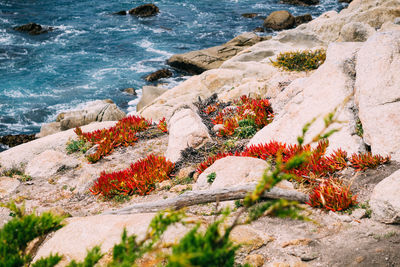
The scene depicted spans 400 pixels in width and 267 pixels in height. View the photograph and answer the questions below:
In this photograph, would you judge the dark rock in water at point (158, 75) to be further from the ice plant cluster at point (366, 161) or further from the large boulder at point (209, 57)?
the ice plant cluster at point (366, 161)

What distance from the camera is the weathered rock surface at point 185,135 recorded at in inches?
461

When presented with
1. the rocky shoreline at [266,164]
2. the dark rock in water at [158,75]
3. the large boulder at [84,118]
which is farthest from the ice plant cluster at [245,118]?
the dark rock in water at [158,75]

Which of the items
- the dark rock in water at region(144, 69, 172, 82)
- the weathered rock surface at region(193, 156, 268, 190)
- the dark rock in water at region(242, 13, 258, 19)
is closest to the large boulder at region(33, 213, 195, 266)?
the weathered rock surface at region(193, 156, 268, 190)

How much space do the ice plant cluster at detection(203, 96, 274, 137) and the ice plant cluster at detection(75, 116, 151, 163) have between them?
3.57 metres

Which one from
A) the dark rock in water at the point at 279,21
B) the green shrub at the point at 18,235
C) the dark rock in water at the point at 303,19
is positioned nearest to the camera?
the green shrub at the point at 18,235

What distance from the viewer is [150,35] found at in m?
37.6

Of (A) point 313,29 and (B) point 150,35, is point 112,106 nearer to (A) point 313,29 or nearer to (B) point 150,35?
(A) point 313,29

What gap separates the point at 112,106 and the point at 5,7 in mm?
35368

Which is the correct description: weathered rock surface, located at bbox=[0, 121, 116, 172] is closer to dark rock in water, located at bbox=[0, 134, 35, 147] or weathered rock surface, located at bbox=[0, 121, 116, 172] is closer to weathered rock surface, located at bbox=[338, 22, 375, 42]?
dark rock in water, located at bbox=[0, 134, 35, 147]

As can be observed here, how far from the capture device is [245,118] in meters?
13.1

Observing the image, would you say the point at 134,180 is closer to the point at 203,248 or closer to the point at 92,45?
the point at 203,248

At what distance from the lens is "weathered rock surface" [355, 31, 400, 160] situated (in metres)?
8.05

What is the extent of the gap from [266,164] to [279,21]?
33.3 m

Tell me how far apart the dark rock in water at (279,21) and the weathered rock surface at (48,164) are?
104 feet
